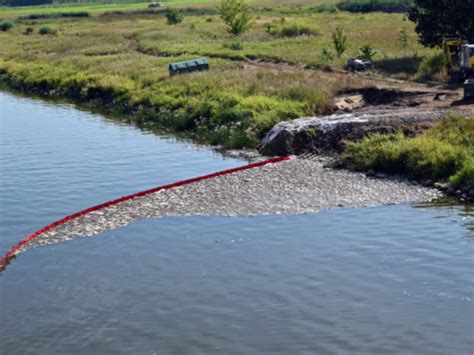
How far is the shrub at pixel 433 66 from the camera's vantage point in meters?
40.5

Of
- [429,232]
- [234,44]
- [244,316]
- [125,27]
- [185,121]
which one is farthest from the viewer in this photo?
[125,27]

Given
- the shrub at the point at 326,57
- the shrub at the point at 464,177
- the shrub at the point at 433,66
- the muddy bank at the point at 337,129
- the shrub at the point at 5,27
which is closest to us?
the shrub at the point at 464,177

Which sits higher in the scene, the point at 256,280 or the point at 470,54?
the point at 470,54

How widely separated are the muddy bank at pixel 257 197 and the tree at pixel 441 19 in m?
20.4

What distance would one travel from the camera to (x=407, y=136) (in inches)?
1089

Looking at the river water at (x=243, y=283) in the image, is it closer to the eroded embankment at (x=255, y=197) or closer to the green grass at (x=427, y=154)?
the eroded embankment at (x=255, y=197)

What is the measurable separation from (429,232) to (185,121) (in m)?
17.4

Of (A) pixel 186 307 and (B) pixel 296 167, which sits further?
(B) pixel 296 167

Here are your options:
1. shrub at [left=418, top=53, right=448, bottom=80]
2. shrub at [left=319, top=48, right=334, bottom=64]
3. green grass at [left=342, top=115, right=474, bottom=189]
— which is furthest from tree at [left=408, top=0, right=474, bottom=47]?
green grass at [left=342, top=115, right=474, bottom=189]

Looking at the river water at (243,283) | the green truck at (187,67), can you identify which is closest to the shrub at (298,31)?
the green truck at (187,67)

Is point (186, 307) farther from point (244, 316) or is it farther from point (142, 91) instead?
point (142, 91)

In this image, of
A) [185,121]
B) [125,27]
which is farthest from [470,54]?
[125,27]

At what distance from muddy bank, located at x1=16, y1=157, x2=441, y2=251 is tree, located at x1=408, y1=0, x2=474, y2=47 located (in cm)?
2038

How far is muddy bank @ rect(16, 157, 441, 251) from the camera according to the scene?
21.9 metres
